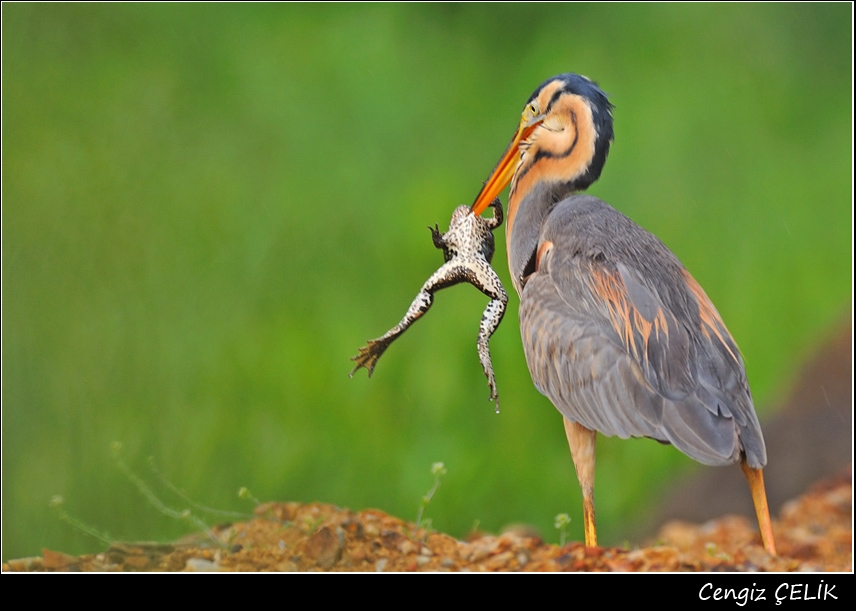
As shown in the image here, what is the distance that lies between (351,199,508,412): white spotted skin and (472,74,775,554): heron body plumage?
0.09 meters

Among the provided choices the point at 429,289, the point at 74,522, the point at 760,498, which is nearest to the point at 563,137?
the point at 429,289

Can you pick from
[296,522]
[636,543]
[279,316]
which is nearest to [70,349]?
[279,316]

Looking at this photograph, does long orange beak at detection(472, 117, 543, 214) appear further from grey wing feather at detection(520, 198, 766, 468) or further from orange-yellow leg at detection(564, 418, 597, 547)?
orange-yellow leg at detection(564, 418, 597, 547)

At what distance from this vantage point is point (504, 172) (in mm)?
2973

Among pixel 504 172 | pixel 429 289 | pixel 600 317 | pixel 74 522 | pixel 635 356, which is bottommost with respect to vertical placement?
pixel 74 522

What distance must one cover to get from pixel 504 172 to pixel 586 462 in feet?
3.25

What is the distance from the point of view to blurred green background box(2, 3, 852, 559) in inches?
139

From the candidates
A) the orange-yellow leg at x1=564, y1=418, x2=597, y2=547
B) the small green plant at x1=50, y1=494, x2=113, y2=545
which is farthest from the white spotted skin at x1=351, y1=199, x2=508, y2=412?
the small green plant at x1=50, y1=494, x2=113, y2=545

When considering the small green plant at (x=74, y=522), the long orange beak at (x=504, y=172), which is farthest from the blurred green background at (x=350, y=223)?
the long orange beak at (x=504, y=172)

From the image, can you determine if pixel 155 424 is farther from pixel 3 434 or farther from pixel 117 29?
pixel 117 29

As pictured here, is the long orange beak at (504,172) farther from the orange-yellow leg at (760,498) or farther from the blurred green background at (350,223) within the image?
the orange-yellow leg at (760,498)

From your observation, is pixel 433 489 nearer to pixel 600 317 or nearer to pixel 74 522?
pixel 600 317

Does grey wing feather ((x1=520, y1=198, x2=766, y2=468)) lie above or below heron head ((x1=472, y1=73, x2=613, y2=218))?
below

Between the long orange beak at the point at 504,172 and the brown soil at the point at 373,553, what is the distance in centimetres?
113
